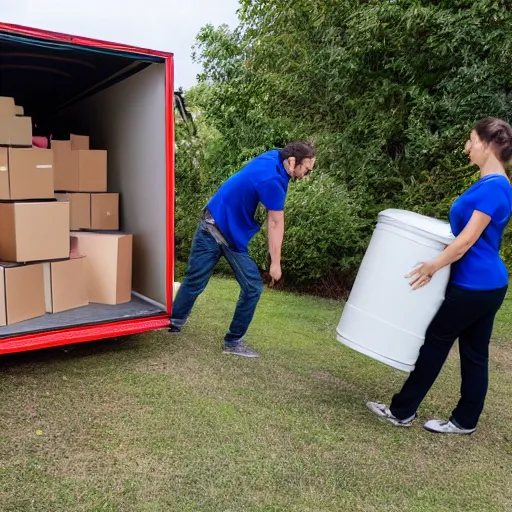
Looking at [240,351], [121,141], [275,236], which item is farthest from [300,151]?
[121,141]

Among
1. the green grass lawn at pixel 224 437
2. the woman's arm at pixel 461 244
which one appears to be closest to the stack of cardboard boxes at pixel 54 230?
the green grass lawn at pixel 224 437

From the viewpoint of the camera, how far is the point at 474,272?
3051mm

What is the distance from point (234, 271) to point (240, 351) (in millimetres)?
637

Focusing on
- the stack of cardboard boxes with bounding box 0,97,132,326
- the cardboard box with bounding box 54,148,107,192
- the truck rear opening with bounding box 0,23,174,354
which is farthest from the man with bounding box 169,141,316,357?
the cardboard box with bounding box 54,148,107,192

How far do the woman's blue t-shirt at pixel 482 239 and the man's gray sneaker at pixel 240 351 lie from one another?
6.07ft

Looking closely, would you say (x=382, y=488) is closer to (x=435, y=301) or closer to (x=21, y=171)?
(x=435, y=301)

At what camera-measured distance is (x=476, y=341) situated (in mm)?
3223

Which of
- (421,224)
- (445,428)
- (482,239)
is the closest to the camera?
(482,239)

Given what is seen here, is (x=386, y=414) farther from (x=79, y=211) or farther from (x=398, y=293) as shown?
(x=79, y=211)

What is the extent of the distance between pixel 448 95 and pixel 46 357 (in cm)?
552

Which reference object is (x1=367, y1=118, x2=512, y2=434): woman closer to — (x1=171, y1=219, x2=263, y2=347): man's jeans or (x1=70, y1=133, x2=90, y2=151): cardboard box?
(x1=171, y1=219, x2=263, y2=347): man's jeans

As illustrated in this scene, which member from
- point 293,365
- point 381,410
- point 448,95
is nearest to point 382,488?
point 381,410

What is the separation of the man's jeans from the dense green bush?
118 inches

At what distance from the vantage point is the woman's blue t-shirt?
2934 mm
